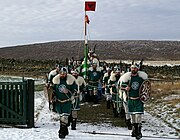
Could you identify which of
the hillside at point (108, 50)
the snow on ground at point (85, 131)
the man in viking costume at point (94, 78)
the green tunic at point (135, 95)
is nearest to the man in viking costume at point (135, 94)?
the green tunic at point (135, 95)

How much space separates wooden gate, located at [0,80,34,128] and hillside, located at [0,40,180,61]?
193 ft

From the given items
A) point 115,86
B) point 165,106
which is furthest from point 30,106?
point 165,106

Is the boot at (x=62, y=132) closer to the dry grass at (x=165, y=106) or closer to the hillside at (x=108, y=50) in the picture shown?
the dry grass at (x=165, y=106)

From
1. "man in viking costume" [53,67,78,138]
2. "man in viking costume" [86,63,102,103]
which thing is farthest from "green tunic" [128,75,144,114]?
"man in viking costume" [86,63,102,103]

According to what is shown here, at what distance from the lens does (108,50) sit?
82.1 meters

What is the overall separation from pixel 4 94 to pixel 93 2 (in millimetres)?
6962

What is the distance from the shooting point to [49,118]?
12852mm

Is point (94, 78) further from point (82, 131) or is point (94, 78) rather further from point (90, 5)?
point (82, 131)

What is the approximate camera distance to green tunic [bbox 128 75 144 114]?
378 inches

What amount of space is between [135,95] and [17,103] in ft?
11.6

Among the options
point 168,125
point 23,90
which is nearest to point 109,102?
point 168,125

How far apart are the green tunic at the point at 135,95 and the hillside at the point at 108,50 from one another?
60.2 metres

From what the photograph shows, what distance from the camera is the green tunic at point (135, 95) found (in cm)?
961

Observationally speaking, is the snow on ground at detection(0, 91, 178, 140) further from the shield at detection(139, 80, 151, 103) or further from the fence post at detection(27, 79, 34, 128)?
the shield at detection(139, 80, 151, 103)
